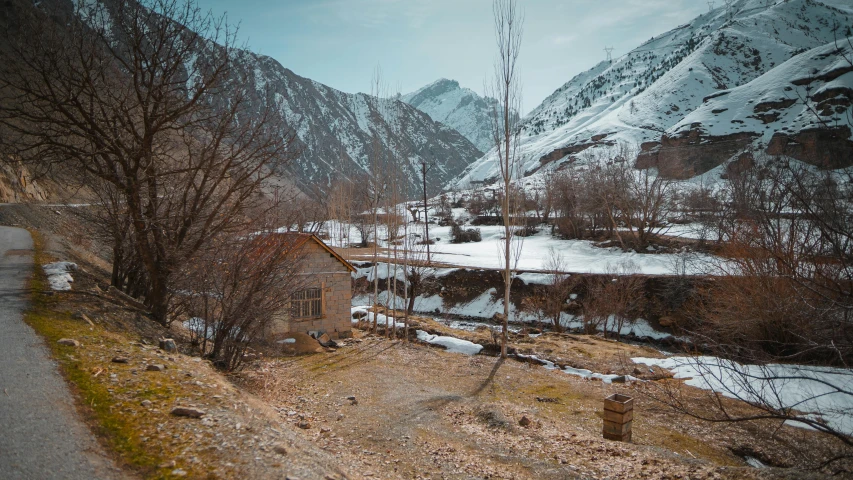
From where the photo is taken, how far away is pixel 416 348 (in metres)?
20.0

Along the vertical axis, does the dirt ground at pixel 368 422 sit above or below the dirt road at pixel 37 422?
below

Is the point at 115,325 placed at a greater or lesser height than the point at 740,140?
lesser

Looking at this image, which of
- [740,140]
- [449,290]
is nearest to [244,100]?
[449,290]

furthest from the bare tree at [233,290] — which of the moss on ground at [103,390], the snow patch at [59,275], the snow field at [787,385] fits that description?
the snow field at [787,385]

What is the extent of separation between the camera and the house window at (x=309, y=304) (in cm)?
1964

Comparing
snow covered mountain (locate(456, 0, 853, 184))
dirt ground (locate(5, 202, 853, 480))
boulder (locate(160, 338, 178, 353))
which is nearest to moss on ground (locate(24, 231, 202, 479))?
dirt ground (locate(5, 202, 853, 480))

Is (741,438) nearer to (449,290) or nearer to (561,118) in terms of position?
(449,290)

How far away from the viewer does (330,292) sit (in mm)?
20625

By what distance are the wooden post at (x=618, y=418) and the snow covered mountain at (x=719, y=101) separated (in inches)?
1935

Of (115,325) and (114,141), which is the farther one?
(114,141)

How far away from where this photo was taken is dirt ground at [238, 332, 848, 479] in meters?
7.18

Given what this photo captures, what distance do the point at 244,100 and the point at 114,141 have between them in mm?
2941

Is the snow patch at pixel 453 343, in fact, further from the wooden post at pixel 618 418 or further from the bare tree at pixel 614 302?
the wooden post at pixel 618 418

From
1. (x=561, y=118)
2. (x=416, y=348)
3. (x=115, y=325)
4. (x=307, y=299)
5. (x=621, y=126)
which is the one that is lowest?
(x=416, y=348)
